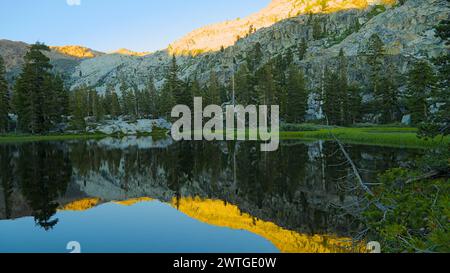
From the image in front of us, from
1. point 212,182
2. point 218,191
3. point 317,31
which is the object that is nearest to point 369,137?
point 212,182

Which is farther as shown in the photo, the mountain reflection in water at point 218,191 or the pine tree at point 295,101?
the pine tree at point 295,101

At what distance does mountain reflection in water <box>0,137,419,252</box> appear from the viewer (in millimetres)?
13245

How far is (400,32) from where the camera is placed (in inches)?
A: 5305

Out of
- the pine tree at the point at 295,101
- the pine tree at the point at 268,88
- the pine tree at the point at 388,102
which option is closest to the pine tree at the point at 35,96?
the pine tree at the point at 268,88

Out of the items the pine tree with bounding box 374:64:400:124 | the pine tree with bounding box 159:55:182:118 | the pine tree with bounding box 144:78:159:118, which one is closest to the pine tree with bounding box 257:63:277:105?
the pine tree with bounding box 374:64:400:124

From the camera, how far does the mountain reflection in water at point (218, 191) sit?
1324cm

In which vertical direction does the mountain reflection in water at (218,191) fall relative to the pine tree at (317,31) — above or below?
below

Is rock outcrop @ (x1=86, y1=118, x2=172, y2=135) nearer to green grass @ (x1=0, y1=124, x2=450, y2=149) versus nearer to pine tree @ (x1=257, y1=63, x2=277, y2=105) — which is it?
green grass @ (x1=0, y1=124, x2=450, y2=149)

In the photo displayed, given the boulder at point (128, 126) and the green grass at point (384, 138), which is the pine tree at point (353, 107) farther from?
the boulder at point (128, 126)

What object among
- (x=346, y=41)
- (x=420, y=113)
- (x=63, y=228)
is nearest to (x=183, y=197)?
(x=63, y=228)

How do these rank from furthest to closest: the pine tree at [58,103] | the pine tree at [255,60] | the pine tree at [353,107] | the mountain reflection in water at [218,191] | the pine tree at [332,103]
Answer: the pine tree at [255,60], the pine tree at [332,103], the pine tree at [353,107], the pine tree at [58,103], the mountain reflection in water at [218,191]
